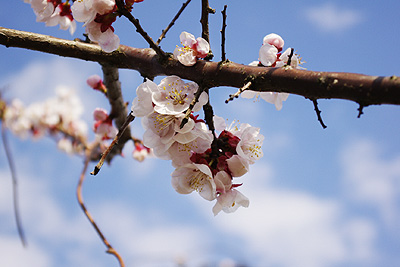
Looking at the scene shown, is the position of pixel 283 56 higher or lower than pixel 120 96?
lower

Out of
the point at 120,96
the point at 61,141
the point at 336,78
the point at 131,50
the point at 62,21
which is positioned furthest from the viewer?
the point at 61,141

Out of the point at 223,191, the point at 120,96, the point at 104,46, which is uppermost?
the point at 120,96

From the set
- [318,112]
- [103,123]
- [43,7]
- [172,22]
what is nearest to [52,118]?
[103,123]

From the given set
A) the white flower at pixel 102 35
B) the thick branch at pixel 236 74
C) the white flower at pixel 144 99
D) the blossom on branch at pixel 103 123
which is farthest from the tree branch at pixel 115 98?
the white flower at pixel 144 99

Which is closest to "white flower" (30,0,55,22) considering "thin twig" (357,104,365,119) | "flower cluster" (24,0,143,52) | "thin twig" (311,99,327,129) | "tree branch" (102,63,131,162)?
"tree branch" (102,63,131,162)

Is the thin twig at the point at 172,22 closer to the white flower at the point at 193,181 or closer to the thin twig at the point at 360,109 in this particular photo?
the white flower at the point at 193,181

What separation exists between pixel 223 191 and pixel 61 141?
6.10 meters

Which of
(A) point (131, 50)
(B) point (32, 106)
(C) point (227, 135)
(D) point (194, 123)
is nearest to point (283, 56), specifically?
(C) point (227, 135)

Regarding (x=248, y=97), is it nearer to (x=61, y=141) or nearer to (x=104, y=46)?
(x=104, y=46)

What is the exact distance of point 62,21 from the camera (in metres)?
2.16

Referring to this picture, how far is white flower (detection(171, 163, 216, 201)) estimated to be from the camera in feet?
4.32

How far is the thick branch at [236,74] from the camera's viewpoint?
38.2 inches

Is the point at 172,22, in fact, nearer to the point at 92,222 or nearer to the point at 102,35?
the point at 102,35

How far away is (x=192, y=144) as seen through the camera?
132 centimetres
